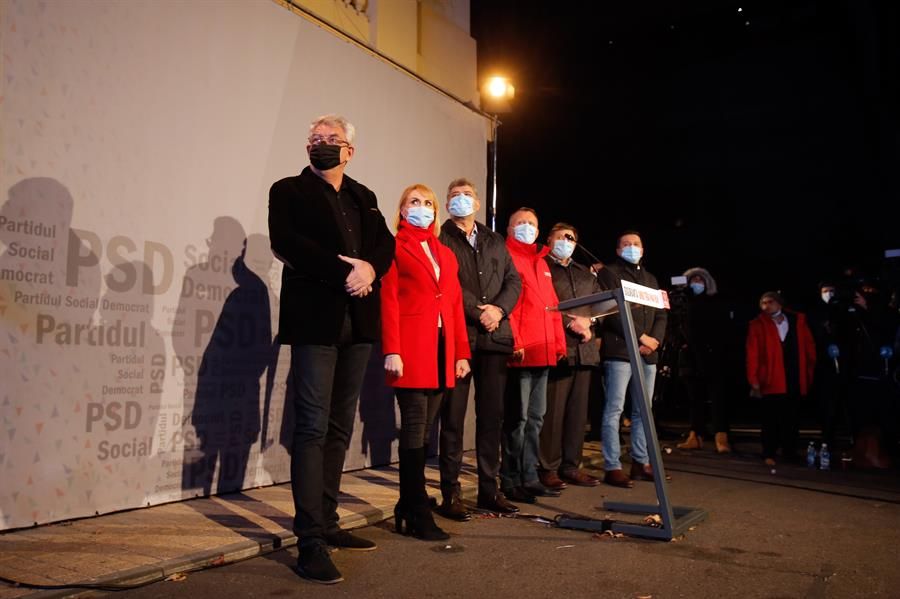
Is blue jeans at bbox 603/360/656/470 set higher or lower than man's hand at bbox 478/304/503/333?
lower

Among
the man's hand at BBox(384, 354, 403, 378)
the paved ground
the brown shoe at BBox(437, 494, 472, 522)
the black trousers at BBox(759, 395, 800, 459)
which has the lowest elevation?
the paved ground

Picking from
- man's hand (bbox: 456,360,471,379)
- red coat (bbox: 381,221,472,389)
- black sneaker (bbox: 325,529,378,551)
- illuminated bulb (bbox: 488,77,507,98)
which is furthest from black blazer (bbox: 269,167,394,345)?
illuminated bulb (bbox: 488,77,507,98)

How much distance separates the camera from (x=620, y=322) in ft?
20.3

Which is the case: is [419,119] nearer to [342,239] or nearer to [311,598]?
[342,239]

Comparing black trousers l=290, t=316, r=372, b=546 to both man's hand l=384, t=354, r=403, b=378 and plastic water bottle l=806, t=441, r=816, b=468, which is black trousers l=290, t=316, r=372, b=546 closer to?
man's hand l=384, t=354, r=403, b=378

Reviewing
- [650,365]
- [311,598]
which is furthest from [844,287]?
[311,598]

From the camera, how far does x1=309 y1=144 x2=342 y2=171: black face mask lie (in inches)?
143

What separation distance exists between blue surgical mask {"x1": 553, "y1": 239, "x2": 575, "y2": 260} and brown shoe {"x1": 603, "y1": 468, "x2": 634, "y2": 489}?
1727mm

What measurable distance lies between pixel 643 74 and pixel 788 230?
666 cm

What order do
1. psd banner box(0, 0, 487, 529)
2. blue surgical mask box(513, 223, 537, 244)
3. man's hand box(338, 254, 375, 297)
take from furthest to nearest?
blue surgical mask box(513, 223, 537, 244) < psd banner box(0, 0, 487, 529) < man's hand box(338, 254, 375, 297)

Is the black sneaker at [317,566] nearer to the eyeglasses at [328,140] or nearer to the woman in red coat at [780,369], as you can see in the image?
the eyeglasses at [328,140]

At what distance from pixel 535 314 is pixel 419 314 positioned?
1515 millimetres

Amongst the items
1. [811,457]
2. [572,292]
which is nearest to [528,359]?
[572,292]

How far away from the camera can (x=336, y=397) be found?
3.74 metres
